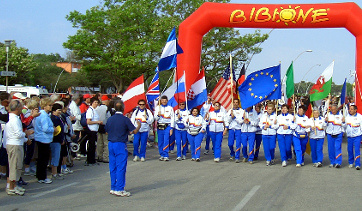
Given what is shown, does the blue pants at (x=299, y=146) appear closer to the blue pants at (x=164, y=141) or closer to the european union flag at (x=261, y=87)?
the european union flag at (x=261, y=87)

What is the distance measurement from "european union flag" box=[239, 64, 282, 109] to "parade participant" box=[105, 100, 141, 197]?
5.23 meters

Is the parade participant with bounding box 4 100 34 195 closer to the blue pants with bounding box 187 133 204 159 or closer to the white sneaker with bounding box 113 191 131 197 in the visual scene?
the white sneaker with bounding box 113 191 131 197

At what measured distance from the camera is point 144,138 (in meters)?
13.3

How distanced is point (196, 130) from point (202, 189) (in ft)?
15.2

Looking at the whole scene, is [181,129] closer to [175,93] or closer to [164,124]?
[164,124]

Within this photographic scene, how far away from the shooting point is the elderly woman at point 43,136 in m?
9.50

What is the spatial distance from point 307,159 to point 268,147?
7.29 feet

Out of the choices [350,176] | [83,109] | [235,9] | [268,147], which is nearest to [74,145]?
[83,109]

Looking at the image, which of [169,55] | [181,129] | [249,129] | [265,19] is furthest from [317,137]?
[265,19]

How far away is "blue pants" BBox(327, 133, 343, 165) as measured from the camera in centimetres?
1255

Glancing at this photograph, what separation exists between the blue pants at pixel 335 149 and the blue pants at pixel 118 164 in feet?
21.5

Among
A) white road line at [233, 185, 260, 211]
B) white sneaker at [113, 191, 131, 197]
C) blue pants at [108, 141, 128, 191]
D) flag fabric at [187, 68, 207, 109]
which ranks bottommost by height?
white road line at [233, 185, 260, 211]

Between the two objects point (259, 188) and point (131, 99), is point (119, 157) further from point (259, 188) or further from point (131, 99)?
point (131, 99)

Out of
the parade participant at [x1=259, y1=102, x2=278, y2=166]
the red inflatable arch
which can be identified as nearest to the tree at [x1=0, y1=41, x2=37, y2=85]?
the red inflatable arch
